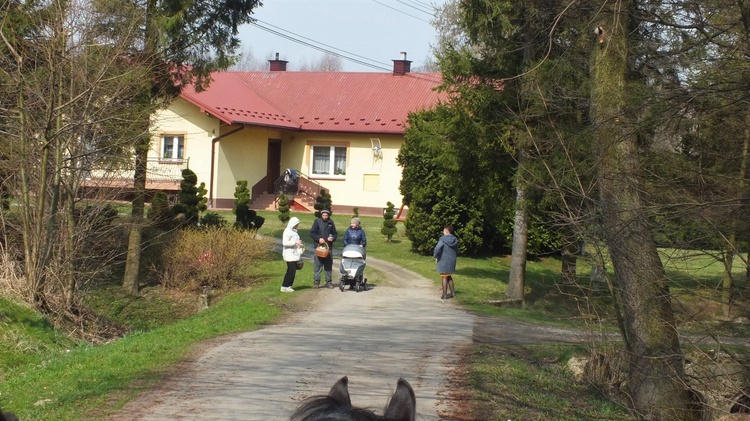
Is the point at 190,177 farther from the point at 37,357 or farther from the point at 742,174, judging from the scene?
the point at 742,174

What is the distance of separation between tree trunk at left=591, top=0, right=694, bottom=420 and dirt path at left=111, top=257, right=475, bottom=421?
2.39 m

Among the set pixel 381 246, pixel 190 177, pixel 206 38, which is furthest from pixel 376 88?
pixel 206 38

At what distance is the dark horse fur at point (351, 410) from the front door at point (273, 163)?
37655mm

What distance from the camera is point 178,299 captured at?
20.0 metres

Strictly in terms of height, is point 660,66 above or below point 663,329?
above

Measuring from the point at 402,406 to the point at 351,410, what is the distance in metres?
0.14

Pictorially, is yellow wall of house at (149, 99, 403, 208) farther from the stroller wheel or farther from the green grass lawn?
the stroller wheel

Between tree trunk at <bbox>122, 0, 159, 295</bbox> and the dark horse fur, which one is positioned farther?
tree trunk at <bbox>122, 0, 159, 295</bbox>

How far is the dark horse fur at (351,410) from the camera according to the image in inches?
86.5

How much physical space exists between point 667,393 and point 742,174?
2.65 metres

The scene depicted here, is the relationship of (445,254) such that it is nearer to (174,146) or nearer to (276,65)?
(174,146)

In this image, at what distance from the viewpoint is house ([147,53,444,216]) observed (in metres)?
36.8

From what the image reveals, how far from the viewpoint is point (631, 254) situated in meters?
9.59

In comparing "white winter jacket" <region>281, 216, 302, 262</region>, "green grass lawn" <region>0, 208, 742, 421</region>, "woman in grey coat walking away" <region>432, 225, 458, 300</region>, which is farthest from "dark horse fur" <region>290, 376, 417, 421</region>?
"woman in grey coat walking away" <region>432, 225, 458, 300</region>
